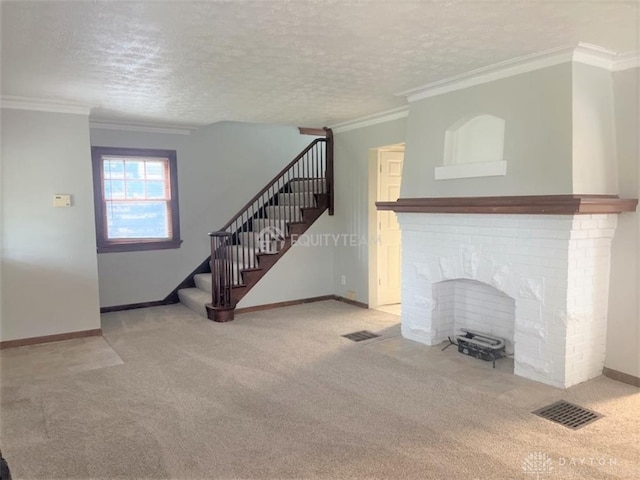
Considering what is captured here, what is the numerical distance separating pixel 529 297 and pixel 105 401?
3.33 m

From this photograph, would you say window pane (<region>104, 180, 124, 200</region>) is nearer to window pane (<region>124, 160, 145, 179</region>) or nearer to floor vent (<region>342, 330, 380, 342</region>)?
window pane (<region>124, 160, 145, 179</region>)

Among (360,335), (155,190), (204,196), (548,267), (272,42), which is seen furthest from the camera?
(204,196)

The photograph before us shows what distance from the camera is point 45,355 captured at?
428cm

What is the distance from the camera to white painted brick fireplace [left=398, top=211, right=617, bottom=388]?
10.9 feet

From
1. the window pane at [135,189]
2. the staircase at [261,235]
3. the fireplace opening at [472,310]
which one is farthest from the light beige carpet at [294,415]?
the window pane at [135,189]

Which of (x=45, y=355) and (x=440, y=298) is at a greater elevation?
(x=440, y=298)

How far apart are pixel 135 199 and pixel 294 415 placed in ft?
14.2

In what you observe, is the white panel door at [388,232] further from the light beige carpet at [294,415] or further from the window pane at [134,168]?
the window pane at [134,168]

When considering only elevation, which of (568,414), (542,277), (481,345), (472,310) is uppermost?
(542,277)

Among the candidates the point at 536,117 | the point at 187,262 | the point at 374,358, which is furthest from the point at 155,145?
the point at 536,117

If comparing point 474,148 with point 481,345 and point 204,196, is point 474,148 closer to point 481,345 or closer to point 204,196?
point 481,345

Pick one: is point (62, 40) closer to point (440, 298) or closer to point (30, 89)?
point (30, 89)

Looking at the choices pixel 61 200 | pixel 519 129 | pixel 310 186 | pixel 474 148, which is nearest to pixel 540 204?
pixel 519 129

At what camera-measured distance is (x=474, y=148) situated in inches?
160
